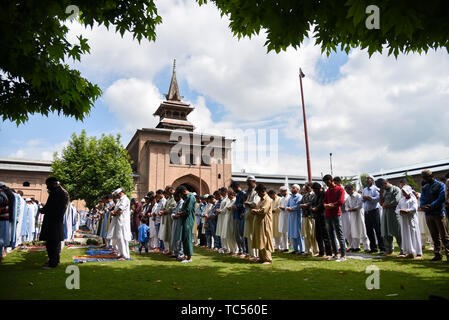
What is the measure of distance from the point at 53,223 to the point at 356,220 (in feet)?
29.1

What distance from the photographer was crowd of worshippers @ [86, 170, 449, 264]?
7238mm

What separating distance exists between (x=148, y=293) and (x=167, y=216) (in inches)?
228

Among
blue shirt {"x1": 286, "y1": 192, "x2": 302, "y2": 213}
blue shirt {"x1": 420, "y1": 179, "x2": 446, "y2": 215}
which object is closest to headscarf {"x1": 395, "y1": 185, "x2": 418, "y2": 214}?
blue shirt {"x1": 420, "y1": 179, "x2": 446, "y2": 215}

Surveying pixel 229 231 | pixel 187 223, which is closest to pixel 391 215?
pixel 229 231

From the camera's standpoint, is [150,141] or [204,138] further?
[204,138]

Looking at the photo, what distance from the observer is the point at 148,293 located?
13.6ft

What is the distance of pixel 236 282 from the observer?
487 centimetres

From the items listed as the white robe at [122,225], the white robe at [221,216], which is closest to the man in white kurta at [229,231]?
the white robe at [221,216]

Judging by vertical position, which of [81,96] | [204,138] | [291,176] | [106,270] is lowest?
[106,270]

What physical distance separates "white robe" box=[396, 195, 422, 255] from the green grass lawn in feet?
4.05

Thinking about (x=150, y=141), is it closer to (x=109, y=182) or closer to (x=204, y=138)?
(x=204, y=138)
